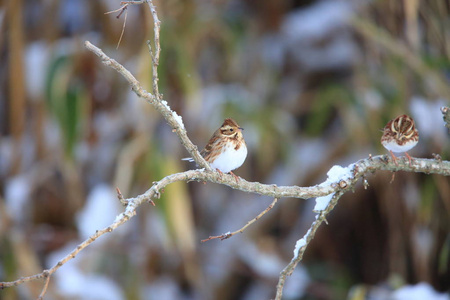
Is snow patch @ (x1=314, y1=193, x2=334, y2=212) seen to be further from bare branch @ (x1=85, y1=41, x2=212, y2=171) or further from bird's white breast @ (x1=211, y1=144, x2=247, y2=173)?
bird's white breast @ (x1=211, y1=144, x2=247, y2=173)

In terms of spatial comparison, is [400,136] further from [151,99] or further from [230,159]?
[151,99]

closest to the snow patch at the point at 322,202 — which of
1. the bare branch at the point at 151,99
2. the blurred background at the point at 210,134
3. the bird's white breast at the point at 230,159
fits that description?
the bare branch at the point at 151,99

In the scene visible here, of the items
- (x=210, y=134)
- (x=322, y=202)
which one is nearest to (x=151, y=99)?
A: (x=322, y=202)

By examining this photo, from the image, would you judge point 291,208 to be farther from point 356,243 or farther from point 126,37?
point 126,37

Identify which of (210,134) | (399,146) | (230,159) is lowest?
(399,146)

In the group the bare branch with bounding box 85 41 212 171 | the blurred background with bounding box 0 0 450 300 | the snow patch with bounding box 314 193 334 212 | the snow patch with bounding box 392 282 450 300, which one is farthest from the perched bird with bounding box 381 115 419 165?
the blurred background with bounding box 0 0 450 300

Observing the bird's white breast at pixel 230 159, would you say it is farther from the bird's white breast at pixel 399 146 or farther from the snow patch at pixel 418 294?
the snow patch at pixel 418 294
